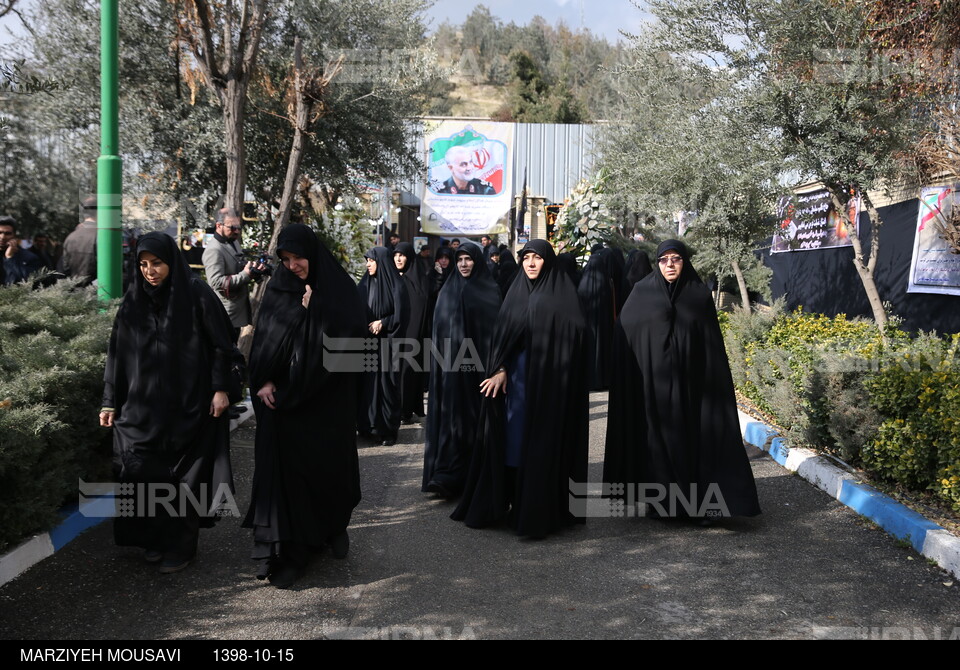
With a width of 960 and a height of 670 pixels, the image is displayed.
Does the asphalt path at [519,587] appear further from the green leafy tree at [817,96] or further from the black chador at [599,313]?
the black chador at [599,313]

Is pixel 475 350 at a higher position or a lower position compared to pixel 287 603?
higher

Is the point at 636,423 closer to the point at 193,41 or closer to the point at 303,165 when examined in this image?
the point at 193,41

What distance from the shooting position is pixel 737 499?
5332 mm

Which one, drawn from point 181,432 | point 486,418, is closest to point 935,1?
point 486,418

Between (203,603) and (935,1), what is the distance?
7.16 metres

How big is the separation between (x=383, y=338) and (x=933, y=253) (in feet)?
24.6

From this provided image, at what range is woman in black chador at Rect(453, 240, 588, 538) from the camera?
532 centimetres

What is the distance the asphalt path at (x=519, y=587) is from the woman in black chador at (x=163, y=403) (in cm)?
23

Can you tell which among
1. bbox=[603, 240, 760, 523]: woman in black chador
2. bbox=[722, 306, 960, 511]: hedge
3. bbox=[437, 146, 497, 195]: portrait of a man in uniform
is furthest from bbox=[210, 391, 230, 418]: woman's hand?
bbox=[437, 146, 497, 195]: portrait of a man in uniform

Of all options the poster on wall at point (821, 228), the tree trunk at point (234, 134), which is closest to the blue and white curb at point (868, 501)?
the tree trunk at point (234, 134)

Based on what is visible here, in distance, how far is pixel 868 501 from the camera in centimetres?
550

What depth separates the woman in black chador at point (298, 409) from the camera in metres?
4.37

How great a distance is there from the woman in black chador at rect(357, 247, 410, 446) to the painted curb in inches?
119

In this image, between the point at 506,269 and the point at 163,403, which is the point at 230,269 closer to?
the point at 163,403
